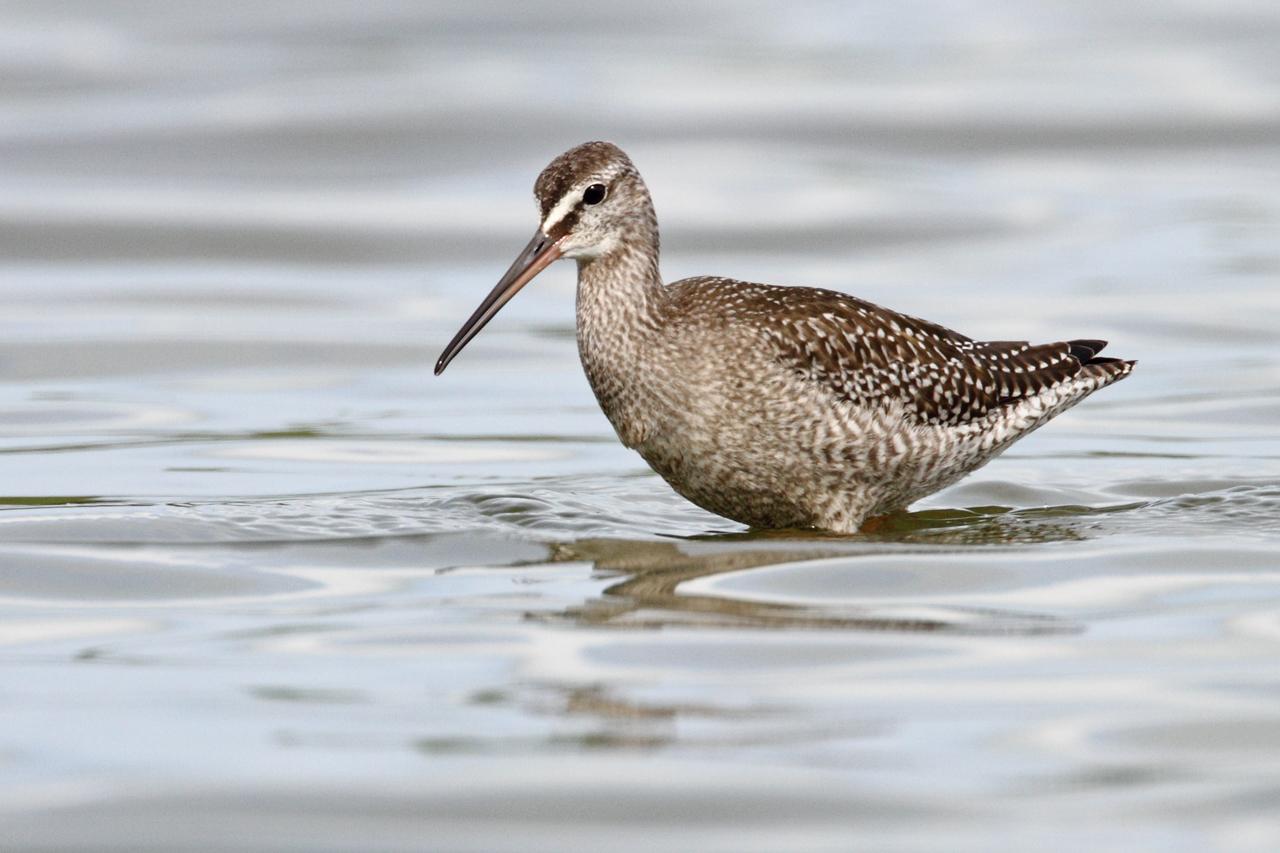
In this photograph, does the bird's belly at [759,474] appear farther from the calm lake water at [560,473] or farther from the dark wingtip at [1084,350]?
the dark wingtip at [1084,350]

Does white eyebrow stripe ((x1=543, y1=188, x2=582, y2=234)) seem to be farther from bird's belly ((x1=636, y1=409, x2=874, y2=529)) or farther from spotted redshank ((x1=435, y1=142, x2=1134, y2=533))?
bird's belly ((x1=636, y1=409, x2=874, y2=529))

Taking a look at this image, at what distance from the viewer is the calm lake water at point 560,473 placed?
267 inches

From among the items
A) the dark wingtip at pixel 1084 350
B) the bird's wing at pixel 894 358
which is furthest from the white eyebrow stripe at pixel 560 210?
the dark wingtip at pixel 1084 350

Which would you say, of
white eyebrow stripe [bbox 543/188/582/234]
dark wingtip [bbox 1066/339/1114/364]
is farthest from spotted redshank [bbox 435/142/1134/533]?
dark wingtip [bbox 1066/339/1114/364]

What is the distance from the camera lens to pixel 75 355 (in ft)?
53.8

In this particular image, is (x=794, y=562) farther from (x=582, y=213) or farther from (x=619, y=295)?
(x=582, y=213)

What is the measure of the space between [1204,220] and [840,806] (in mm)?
15001

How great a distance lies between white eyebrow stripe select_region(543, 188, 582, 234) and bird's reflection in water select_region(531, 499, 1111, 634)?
1.50 metres

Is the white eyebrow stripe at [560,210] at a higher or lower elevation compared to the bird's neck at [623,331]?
higher

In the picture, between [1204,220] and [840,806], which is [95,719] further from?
[1204,220]

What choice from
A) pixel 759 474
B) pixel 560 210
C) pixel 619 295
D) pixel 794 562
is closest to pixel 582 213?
pixel 560 210

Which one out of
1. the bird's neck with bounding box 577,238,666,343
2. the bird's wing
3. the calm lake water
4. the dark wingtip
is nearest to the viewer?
the calm lake water

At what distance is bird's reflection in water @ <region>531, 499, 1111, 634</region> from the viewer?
28.3ft

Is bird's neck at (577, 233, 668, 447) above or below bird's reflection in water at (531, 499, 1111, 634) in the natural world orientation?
above
